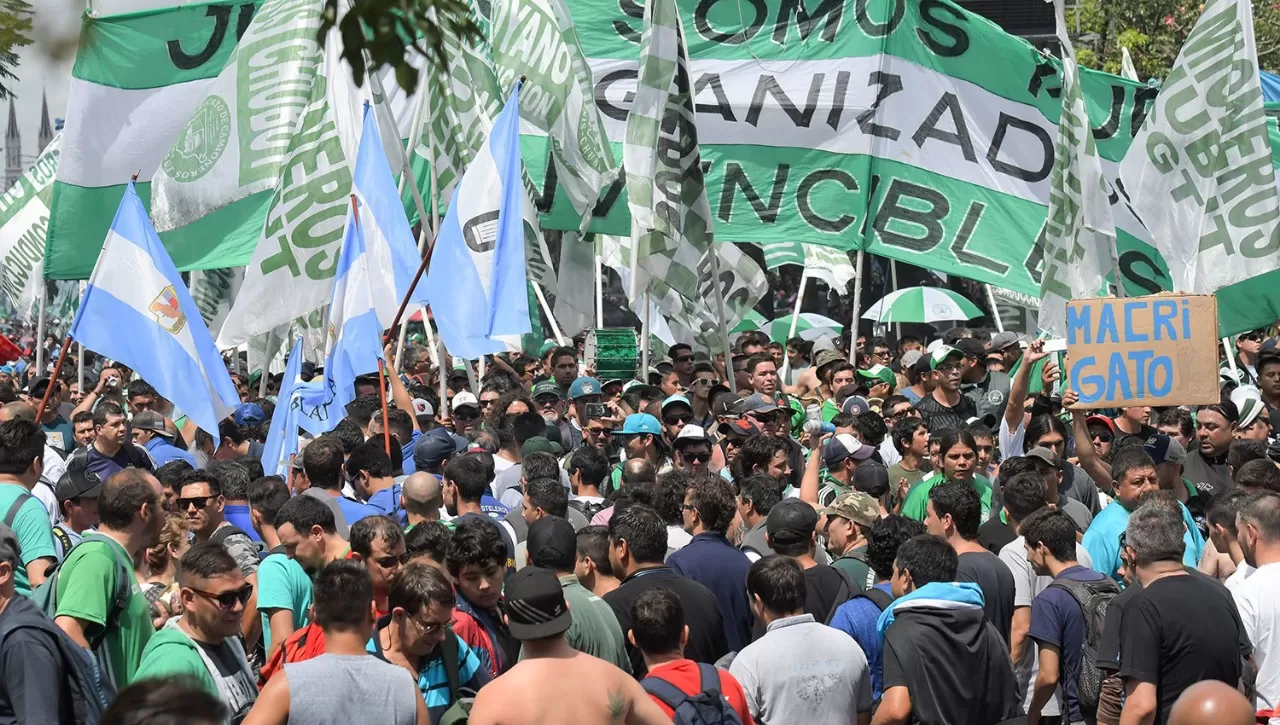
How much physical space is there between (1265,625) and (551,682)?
290 centimetres

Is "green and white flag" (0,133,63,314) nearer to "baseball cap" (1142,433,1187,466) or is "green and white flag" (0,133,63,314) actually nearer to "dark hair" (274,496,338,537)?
"baseball cap" (1142,433,1187,466)

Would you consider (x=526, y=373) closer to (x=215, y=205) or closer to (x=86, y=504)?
(x=215, y=205)

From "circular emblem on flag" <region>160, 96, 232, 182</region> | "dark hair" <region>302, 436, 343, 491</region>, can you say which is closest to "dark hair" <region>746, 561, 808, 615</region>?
"dark hair" <region>302, 436, 343, 491</region>

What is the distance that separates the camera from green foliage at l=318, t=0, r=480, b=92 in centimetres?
296

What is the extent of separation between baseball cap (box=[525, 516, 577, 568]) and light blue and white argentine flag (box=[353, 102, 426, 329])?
4974 millimetres

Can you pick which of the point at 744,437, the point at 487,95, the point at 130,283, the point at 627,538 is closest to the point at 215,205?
the point at 487,95

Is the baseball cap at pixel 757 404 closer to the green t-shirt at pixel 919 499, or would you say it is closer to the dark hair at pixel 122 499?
the green t-shirt at pixel 919 499

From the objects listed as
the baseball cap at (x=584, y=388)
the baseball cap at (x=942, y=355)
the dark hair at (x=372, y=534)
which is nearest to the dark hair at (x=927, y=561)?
the dark hair at (x=372, y=534)

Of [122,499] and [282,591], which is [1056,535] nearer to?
[282,591]

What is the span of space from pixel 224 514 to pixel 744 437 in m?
3.56

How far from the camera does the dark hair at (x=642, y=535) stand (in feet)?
21.2

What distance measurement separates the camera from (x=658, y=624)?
539 cm

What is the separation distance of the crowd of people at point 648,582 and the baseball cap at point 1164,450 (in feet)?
0.07

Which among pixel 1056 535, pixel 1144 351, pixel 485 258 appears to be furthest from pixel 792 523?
pixel 485 258
